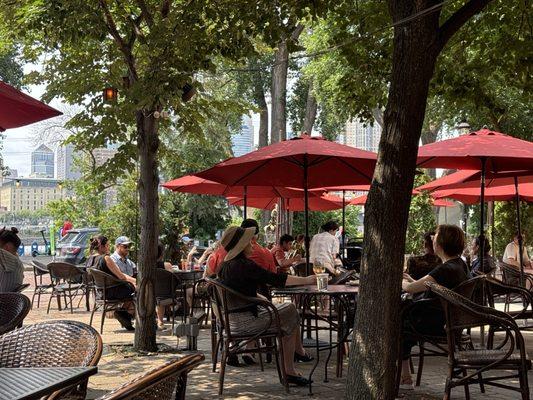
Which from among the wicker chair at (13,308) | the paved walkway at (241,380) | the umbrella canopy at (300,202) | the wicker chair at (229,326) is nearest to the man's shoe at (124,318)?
the paved walkway at (241,380)

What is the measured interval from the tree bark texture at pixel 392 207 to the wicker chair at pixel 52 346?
78.3 inches

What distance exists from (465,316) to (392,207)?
113 cm

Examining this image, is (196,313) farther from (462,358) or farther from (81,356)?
(81,356)

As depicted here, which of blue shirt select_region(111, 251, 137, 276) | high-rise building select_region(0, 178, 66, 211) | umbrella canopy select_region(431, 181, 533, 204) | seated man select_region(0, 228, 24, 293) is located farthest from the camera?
high-rise building select_region(0, 178, 66, 211)

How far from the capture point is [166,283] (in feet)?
35.7

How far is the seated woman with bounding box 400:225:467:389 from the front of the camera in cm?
619

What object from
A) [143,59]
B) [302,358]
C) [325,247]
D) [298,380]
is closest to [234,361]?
[302,358]

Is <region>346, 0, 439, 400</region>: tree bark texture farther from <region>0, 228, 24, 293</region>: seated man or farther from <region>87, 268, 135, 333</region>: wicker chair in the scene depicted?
<region>87, 268, 135, 333</region>: wicker chair

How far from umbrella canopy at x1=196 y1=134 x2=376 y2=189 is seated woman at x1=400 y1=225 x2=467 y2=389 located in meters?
1.78

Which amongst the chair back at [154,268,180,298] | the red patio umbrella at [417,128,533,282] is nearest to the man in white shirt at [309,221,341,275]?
the chair back at [154,268,180,298]

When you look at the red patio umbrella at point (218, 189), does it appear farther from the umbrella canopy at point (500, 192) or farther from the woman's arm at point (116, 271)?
the umbrella canopy at point (500, 192)

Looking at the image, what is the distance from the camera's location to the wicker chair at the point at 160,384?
2285mm

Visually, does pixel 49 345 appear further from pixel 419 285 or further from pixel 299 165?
pixel 299 165

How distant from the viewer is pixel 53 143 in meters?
28.3
